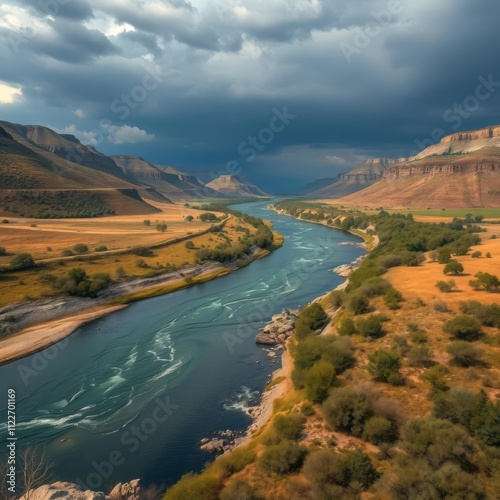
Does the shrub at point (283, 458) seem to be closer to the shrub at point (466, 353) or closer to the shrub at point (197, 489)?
the shrub at point (197, 489)

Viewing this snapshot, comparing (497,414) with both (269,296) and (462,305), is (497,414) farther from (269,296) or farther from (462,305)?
(269,296)

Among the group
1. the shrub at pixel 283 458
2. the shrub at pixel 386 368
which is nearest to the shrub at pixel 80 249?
the shrub at pixel 386 368

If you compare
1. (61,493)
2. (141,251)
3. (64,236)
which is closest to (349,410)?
(61,493)

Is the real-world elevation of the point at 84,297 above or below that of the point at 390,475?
above

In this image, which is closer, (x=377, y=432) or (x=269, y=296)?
(x=377, y=432)

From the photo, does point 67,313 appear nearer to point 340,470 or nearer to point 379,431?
point 340,470

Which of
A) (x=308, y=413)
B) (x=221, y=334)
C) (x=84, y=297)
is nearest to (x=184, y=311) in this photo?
(x=221, y=334)
